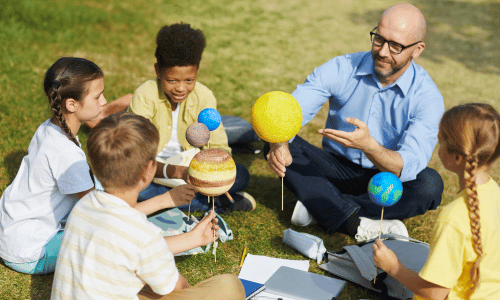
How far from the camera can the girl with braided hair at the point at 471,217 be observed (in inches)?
85.0

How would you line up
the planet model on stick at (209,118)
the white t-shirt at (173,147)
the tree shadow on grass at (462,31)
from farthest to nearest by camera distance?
the tree shadow on grass at (462,31) < the white t-shirt at (173,147) < the planet model on stick at (209,118)

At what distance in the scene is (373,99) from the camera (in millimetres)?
3895

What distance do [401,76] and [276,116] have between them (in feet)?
4.54

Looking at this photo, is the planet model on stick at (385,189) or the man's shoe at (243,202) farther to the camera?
the man's shoe at (243,202)

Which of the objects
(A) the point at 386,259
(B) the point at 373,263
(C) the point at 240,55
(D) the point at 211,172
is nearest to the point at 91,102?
(D) the point at 211,172

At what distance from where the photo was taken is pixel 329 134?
3.16 meters

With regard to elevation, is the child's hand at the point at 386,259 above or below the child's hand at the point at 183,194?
below

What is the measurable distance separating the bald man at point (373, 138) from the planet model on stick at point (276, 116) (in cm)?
35

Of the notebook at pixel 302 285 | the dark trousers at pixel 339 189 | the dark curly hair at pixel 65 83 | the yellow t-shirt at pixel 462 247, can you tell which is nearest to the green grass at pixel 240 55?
the notebook at pixel 302 285

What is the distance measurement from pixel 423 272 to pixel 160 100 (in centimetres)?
261

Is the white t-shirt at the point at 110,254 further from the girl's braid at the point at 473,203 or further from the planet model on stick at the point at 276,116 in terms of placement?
the girl's braid at the point at 473,203

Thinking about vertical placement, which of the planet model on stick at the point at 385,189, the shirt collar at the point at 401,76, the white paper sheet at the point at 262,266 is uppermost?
the shirt collar at the point at 401,76

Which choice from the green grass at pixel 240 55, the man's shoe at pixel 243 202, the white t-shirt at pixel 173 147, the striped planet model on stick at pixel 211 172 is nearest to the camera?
the striped planet model on stick at pixel 211 172

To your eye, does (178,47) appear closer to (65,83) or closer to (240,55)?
(65,83)
